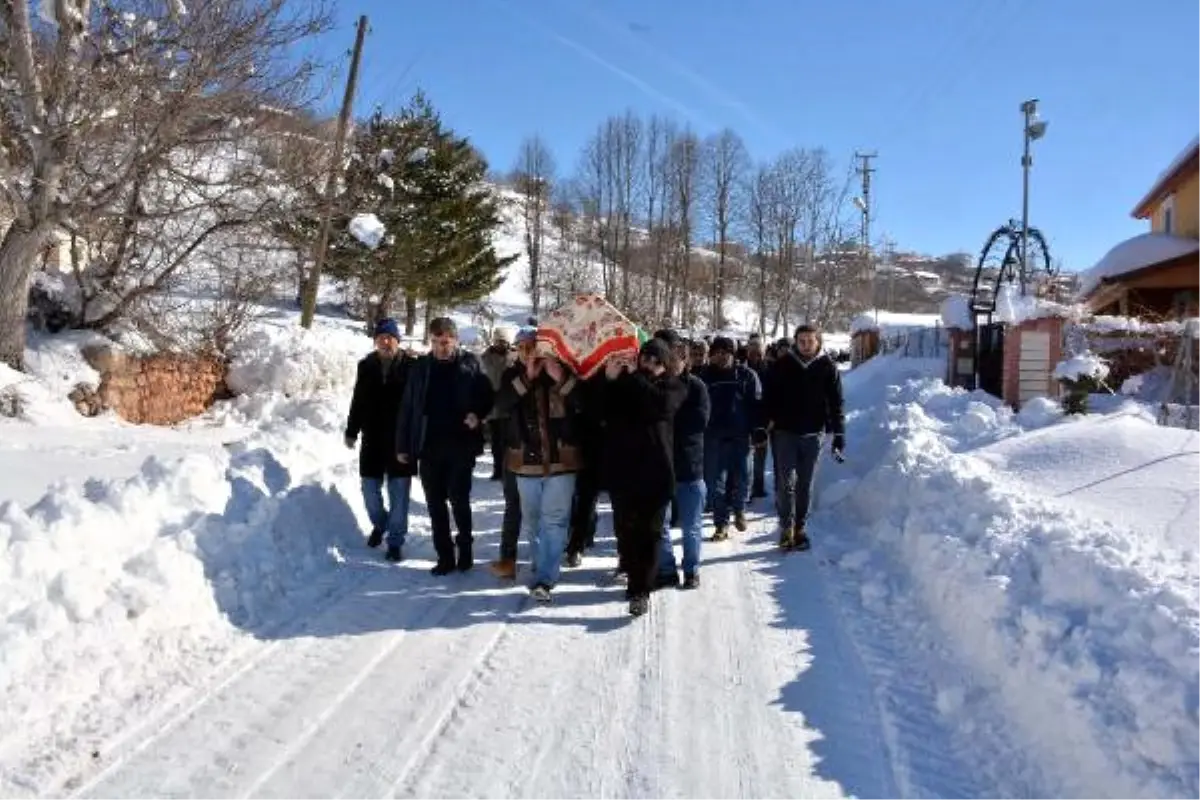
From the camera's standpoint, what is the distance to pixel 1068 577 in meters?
5.02

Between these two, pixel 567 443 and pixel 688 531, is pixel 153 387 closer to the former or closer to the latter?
pixel 567 443

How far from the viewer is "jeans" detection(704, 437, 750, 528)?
8516mm

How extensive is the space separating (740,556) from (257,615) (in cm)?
384

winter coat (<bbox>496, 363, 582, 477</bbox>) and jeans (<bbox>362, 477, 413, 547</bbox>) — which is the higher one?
winter coat (<bbox>496, 363, 582, 477</bbox>)

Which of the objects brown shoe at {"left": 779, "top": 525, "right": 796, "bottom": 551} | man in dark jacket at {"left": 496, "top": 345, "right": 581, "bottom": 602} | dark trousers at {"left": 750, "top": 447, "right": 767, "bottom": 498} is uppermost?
man in dark jacket at {"left": 496, "top": 345, "right": 581, "bottom": 602}

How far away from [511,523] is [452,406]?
3.17ft

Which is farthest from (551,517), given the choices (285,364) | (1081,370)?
(285,364)

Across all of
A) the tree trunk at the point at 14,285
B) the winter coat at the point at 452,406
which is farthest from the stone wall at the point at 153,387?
the winter coat at the point at 452,406

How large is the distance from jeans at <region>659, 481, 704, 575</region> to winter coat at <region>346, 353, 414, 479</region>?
2218mm

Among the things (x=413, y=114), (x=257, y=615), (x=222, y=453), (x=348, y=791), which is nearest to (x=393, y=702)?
(x=348, y=791)

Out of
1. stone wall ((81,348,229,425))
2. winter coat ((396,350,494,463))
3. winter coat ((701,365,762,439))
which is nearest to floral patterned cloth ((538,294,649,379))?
winter coat ((396,350,494,463))

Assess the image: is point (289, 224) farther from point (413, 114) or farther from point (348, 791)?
point (413, 114)

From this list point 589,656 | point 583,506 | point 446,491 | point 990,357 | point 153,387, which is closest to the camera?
point 589,656

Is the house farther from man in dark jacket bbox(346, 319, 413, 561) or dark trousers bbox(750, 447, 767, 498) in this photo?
man in dark jacket bbox(346, 319, 413, 561)
